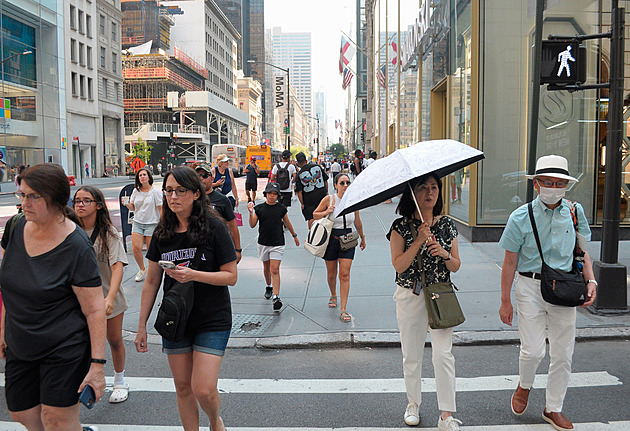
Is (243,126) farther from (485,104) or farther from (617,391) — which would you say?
(617,391)

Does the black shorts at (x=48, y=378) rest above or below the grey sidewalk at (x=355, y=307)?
above

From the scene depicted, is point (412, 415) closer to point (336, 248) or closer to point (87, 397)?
point (87, 397)

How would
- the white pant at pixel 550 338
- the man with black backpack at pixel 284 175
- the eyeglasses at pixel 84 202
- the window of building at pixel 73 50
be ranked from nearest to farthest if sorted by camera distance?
the white pant at pixel 550 338 < the eyeglasses at pixel 84 202 < the man with black backpack at pixel 284 175 < the window of building at pixel 73 50

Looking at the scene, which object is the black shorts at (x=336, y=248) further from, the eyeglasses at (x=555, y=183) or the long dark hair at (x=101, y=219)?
the eyeglasses at (x=555, y=183)

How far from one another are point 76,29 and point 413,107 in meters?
45.4

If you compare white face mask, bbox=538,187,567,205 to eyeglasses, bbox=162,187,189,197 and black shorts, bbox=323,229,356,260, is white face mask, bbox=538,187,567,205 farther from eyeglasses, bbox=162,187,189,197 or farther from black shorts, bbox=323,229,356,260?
black shorts, bbox=323,229,356,260

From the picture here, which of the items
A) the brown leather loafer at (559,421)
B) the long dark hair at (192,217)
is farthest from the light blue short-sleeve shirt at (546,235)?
the long dark hair at (192,217)

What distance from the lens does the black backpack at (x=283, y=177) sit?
1493 centimetres

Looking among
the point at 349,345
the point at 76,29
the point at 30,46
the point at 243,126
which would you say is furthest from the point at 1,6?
the point at 243,126

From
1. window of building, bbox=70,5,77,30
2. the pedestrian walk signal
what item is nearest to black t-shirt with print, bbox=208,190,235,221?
the pedestrian walk signal

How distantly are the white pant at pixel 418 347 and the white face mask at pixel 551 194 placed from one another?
1.15 metres

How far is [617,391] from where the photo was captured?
4.91 m

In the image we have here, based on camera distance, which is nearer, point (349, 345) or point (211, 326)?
point (211, 326)

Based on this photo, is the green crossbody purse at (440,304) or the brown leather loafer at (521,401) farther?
the brown leather loafer at (521,401)
